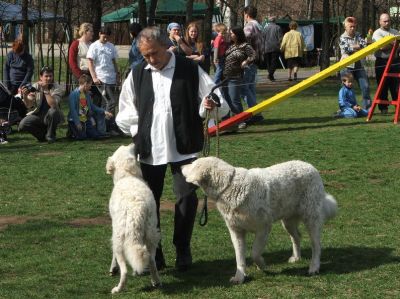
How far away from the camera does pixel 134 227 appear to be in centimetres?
593

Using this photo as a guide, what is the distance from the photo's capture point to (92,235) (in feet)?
26.2

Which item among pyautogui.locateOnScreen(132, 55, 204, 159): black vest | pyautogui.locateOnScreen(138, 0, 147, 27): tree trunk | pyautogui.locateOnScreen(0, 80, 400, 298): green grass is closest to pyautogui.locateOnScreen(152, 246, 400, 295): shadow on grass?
pyautogui.locateOnScreen(0, 80, 400, 298): green grass

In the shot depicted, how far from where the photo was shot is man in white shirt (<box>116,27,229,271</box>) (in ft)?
21.2

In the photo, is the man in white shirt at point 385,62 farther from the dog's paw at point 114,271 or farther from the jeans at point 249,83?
the dog's paw at point 114,271

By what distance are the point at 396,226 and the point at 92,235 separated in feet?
10.0

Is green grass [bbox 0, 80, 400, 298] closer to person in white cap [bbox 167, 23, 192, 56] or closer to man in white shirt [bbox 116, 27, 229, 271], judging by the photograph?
man in white shirt [bbox 116, 27, 229, 271]

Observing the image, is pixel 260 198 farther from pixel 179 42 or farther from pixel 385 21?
pixel 385 21

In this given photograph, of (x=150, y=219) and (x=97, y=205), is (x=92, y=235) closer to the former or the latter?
(x=97, y=205)

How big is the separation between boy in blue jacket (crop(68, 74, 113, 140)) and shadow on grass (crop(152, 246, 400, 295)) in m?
7.60

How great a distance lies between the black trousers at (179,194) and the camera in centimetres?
661

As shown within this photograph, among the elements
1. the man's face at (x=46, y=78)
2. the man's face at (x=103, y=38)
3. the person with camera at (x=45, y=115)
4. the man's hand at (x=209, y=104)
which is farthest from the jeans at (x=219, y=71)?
the man's hand at (x=209, y=104)

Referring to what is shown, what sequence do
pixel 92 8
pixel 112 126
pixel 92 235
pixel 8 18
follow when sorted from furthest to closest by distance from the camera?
1. pixel 8 18
2. pixel 92 8
3. pixel 112 126
4. pixel 92 235

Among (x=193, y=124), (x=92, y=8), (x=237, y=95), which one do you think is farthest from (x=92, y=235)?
(x=92, y=8)

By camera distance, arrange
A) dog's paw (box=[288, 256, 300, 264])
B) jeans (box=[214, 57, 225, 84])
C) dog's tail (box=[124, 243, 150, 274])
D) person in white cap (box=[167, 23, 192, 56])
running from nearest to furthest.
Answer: dog's tail (box=[124, 243, 150, 274]), dog's paw (box=[288, 256, 300, 264]), person in white cap (box=[167, 23, 192, 56]), jeans (box=[214, 57, 225, 84])
